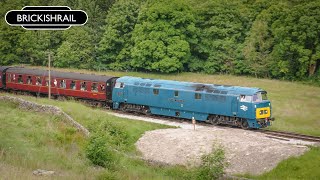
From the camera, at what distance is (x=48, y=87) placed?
1845 inches

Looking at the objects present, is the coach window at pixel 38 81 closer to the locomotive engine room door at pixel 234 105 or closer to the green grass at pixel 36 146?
the green grass at pixel 36 146

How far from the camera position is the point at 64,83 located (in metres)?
45.8

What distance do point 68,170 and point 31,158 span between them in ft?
6.69

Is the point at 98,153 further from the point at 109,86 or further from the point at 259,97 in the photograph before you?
the point at 109,86

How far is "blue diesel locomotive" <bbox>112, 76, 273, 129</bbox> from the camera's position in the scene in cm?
3491

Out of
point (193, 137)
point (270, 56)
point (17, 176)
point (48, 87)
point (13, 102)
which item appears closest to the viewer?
point (17, 176)

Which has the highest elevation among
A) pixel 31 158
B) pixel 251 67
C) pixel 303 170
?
pixel 251 67

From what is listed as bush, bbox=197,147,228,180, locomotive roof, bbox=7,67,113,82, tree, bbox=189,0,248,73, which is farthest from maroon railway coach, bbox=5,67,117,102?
bush, bbox=197,147,228,180

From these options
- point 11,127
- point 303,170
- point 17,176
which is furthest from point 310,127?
point 17,176

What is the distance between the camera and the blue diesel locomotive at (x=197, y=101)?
34906mm

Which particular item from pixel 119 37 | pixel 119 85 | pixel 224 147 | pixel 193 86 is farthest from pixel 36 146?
pixel 119 37

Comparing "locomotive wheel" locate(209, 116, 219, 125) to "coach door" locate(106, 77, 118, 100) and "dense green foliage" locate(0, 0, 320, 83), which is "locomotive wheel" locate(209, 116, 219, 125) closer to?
"coach door" locate(106, 77, 118, 100)

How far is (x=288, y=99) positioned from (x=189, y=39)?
20101 millimetres

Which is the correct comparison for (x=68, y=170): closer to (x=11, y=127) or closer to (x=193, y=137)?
(x=11, y=127)
